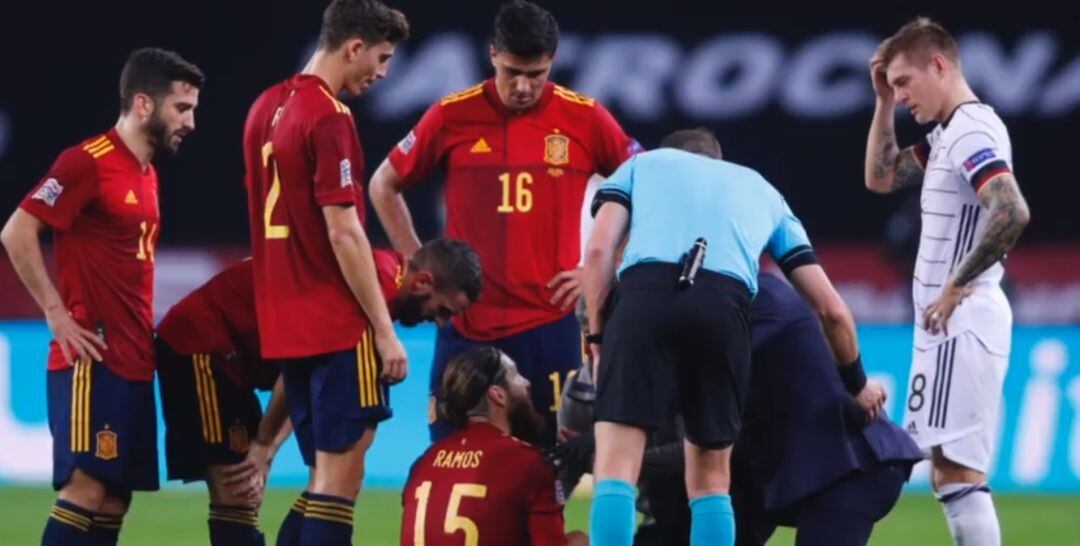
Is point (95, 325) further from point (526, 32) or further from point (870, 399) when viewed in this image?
point (870, 399)

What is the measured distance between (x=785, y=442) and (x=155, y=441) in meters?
2.09

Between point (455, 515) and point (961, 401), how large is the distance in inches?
66.7

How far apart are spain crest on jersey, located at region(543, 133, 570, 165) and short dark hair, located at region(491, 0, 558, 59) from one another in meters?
0.31

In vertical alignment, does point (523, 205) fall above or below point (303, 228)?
above

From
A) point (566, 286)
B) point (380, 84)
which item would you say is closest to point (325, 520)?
point (566, 286)

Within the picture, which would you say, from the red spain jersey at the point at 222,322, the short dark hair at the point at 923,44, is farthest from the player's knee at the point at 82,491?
the short dark hair at the point at 923,44

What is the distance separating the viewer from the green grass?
8.41 meters

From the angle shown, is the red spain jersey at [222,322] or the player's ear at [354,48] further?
the red spain jersey at [222,322]

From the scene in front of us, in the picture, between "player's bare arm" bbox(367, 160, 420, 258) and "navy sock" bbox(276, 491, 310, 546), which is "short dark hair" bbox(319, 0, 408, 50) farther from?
"navy sock" bbox(276, 491, 310, 546)

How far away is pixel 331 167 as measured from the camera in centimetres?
607

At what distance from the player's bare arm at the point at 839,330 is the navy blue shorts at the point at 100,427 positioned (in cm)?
222

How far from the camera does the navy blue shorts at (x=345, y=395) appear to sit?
6.16 metres

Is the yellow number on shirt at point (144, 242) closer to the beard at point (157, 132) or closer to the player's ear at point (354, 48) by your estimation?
the beard at point (157, 132)

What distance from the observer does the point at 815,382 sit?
573 centimetres
